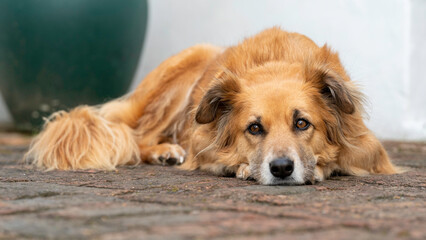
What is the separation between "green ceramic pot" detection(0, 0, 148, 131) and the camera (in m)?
7.27

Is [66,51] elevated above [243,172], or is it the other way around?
[66,51]

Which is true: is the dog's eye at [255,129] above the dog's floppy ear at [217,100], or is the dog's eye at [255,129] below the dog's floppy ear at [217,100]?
below

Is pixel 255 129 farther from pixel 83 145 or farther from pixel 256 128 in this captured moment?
pixel 83 145

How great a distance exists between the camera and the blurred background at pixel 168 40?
21.0 feet

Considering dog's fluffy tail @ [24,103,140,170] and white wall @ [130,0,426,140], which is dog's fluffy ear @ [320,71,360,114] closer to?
dog's fluffy tail @ [24,103,140,170]

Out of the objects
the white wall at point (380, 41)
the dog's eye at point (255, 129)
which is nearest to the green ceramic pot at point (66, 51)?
the white wall at point (380, 41)

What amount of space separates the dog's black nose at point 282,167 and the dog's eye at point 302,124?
13.4 inches

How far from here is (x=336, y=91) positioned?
3537 millimetres

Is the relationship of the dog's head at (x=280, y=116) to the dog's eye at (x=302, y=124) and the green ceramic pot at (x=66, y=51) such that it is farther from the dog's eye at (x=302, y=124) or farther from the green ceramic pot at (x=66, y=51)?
the green ceramic pot at (x=66, y=51)

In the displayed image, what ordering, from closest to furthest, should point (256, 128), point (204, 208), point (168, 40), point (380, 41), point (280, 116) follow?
point (204, 208)
point (280, 116)
point (256, 128)
point (380, 41)
point (168, 40)

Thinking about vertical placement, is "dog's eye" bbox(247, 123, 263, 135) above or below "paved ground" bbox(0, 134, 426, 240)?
above

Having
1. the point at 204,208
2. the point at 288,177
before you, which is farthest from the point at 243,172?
the point at 204,208

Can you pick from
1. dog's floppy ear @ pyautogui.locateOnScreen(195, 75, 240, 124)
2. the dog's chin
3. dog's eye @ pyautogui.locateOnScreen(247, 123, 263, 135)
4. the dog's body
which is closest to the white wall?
the dog's body

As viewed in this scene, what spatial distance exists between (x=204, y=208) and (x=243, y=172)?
1214 mm
